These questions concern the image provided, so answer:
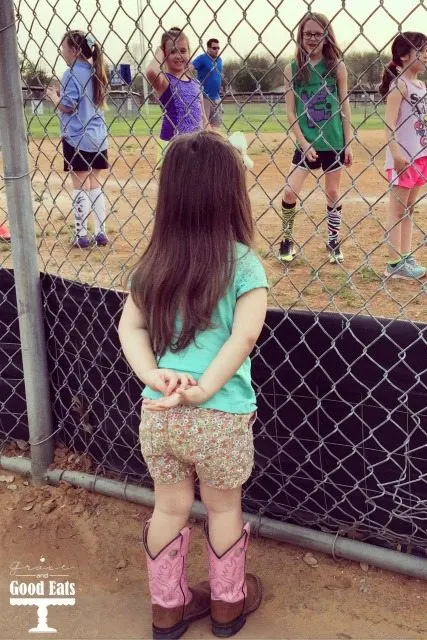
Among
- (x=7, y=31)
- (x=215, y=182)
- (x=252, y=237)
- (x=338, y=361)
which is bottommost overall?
(x=338, y=361)

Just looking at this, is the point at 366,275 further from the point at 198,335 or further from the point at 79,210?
the point at 198,335

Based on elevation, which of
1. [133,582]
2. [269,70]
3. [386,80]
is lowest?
[133,582]

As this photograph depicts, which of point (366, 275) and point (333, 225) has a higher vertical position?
point (333, 225)

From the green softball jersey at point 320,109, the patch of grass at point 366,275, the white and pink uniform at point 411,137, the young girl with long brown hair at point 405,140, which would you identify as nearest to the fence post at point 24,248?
the young girl with long brown hair at point 405,140

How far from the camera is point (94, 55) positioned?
10.8 ft

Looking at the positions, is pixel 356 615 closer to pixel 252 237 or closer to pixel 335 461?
pixel 335 461

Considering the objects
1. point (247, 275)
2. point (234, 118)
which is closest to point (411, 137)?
Result: point (234, 118)

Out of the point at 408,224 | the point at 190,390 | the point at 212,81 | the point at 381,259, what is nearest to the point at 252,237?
the point at 190,390

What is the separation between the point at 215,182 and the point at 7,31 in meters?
1.03

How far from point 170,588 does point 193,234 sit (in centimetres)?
98

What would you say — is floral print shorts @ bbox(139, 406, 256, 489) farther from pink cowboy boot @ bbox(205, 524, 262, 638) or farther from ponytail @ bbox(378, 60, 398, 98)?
ponytail @ bbox(378, 60, 398, 98)

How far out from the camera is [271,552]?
238 centimetres

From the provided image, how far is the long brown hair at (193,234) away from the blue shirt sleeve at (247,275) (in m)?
0.02

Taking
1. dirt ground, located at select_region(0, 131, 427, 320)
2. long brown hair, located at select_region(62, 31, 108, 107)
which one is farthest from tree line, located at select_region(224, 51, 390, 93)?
long brown hair, located at select_region(62, 31, 108, 107)
